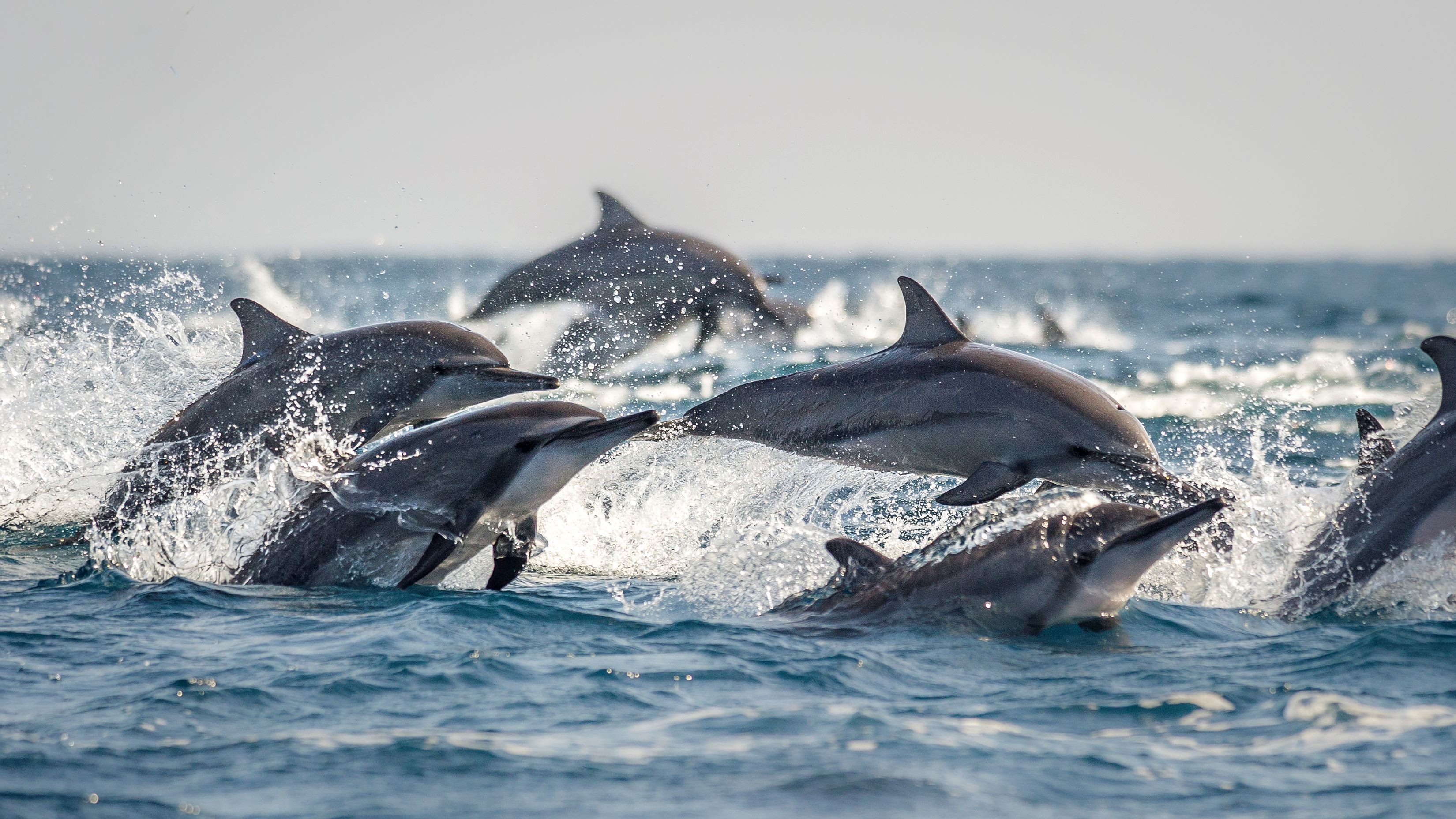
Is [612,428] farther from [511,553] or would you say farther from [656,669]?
[656,669]

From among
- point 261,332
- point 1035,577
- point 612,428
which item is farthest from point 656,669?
point 261,332

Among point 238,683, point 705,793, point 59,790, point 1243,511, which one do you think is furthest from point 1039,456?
point 59,790

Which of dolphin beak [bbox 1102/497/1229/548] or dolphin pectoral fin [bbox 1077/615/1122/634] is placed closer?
dolphin beak [bbox 1102/497/1229/548]

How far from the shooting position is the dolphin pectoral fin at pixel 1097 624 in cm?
582

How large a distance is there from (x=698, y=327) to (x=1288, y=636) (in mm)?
6295

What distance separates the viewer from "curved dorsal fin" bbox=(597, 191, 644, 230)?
35.4 ft

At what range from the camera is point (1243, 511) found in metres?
6.98

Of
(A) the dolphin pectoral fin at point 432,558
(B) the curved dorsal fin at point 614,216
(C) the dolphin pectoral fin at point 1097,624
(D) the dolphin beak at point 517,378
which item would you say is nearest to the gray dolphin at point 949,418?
(D) the dolphin beak at point 517,378

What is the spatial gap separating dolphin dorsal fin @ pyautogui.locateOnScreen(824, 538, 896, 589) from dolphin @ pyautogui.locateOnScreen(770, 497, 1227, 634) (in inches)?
2.8

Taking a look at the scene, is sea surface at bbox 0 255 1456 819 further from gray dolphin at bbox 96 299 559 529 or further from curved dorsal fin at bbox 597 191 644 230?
curved dorsal fin at bbox 597 191 644 230

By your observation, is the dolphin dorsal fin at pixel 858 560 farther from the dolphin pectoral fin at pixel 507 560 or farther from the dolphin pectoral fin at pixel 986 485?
the dolphin pectoral fin at pixel 507 560

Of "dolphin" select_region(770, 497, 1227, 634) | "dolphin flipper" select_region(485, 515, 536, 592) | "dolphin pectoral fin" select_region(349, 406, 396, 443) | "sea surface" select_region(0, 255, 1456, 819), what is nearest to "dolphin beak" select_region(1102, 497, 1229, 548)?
"dolphin" select_region(770, 497, 1227, 634)

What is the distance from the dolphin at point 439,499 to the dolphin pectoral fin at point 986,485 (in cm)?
157

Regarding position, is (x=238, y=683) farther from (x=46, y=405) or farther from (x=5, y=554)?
(x=46, y=405)
